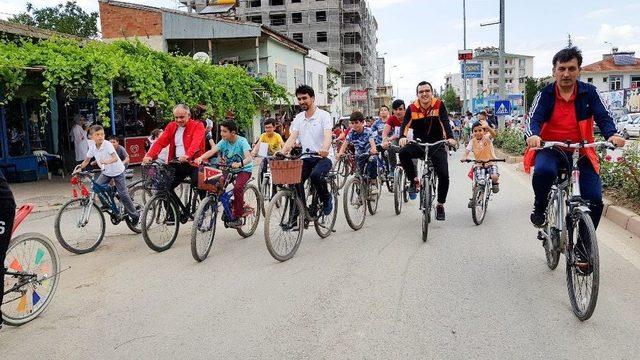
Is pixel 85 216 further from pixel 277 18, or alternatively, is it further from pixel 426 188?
pixel 277 18

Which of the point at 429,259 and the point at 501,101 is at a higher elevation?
the point at 501,101

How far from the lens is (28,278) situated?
444 cm

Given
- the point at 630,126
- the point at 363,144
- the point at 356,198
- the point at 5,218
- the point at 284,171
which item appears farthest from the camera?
the point at 630,126

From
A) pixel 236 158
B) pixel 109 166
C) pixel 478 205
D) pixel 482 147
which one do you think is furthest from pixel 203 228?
pixel 482 147

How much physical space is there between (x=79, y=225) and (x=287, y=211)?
278 cm

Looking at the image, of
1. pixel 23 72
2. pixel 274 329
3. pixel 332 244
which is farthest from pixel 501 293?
pixel 23 72

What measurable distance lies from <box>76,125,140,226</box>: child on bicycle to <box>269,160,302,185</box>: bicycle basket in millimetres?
2793

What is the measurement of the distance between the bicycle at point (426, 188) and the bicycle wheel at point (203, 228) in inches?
105

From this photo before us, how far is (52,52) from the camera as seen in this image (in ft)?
44.3

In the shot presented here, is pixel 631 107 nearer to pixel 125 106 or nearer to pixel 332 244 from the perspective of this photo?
pixel 125 106

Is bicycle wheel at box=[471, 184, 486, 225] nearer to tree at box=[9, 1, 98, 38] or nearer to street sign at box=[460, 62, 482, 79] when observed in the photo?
street sign at box=[460, 62, 482, 79]

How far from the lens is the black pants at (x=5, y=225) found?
391cm

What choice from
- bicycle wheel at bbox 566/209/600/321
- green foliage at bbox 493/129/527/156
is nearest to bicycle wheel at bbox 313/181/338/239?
bicycle wheel at bbox 566/209/600/321

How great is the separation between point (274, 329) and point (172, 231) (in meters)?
3.41
